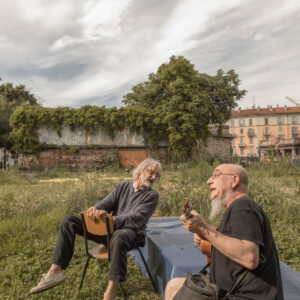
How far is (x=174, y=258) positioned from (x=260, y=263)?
1454 millimetres

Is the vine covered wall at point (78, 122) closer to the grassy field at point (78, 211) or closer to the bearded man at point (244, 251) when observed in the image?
the grassy field at point (78, 211)

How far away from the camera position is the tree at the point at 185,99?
24.6 m

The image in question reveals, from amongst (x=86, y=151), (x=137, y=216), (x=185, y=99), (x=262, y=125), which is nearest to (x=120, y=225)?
(x=137, y=216)

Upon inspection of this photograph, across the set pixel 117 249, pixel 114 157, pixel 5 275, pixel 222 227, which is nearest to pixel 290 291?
pixel 222 227

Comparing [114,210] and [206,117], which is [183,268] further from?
[206,117]

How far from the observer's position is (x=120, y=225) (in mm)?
3195

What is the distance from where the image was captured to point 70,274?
149 inches

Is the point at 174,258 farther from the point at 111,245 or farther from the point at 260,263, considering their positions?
the point at 260,263

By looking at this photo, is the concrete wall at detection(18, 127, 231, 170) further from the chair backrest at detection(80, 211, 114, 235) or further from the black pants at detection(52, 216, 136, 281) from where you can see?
the chair backrest at detection(80, 211, 114, 235)

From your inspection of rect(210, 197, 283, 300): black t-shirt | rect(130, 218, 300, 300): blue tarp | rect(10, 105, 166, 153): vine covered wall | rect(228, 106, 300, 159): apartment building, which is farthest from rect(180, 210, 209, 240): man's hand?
rect(228, 106, 300, 159): apartment building

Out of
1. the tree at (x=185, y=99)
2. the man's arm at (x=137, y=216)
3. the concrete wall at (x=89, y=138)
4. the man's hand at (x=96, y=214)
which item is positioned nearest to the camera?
the man's hand at (x=96, y=214)

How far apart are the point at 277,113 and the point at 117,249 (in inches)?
3051

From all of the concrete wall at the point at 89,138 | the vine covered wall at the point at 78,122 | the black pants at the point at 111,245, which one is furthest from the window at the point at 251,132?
the black pants at the point at 111,245

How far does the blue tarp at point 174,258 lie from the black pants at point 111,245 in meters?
0.39
